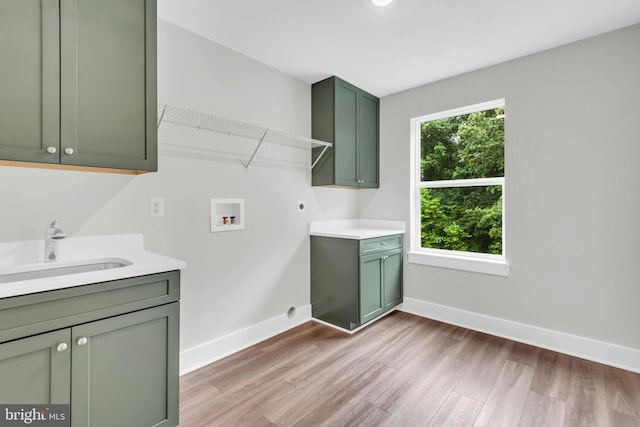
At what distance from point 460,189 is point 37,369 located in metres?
3.22

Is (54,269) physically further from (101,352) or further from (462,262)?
(462,262)

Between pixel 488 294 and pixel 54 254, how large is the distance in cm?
317

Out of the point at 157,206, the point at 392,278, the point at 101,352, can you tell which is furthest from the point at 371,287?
the point at 101,352

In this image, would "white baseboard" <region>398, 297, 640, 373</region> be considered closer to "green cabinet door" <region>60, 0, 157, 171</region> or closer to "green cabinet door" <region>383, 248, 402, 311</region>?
"green cabinet door" <region>383, 248, 402, 311</region>

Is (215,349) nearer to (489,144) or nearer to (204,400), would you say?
(204,400)

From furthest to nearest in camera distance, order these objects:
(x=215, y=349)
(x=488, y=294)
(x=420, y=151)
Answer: (x=420, y=151), (x=488, y=294), (x=215, y=349)

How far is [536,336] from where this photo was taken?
2.50 meters

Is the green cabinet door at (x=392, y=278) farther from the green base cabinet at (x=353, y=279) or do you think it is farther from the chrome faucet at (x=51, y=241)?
the chrome faucet at (x=51, y=241)

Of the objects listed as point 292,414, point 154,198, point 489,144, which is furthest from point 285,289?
point 489,144

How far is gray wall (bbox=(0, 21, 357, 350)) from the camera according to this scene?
1637 millimetres

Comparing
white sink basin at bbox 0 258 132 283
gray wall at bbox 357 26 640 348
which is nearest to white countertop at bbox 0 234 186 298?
white sink basin at bbox 0 258 132 283

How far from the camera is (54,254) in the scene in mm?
1510

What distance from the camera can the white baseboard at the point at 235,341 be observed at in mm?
2125

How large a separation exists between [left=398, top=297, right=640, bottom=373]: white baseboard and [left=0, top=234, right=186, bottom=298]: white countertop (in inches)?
100
